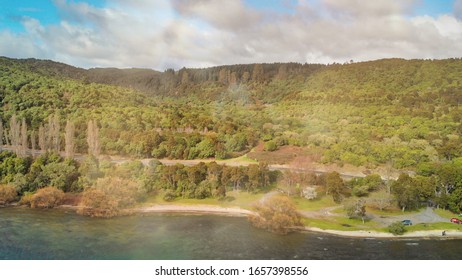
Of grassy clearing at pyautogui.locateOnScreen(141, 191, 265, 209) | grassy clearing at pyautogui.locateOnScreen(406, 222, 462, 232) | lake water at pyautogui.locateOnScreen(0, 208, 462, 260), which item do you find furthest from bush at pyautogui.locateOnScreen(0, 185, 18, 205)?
grassy clearing at pyautogui.locateOnScreen(406, 222, 462, 232)

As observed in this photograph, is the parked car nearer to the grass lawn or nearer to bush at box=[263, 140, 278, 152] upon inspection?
the grass lawn

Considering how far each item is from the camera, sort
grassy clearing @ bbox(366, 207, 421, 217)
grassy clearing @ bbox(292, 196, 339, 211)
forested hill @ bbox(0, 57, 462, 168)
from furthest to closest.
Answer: forested hill @ bbox(0, 57, 462, 168) → grassy clearing @ bbox(292, 196, 339, 211) → grassy clearing @ bbox(366, 207, 421, 217)

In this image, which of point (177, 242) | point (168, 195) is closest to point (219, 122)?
point (168, 195)

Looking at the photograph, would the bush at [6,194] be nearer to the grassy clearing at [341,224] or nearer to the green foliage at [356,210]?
the grassy clearing at [341,224]

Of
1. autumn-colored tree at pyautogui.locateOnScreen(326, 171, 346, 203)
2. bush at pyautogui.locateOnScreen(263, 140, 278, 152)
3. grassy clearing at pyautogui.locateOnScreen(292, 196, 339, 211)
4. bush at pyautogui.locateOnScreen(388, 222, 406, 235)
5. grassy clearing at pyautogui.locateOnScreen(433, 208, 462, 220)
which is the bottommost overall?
bush at pyautogui.locateOnScreen(388, 222, 406, 235)

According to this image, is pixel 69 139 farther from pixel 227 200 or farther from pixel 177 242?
pixel 177 242
